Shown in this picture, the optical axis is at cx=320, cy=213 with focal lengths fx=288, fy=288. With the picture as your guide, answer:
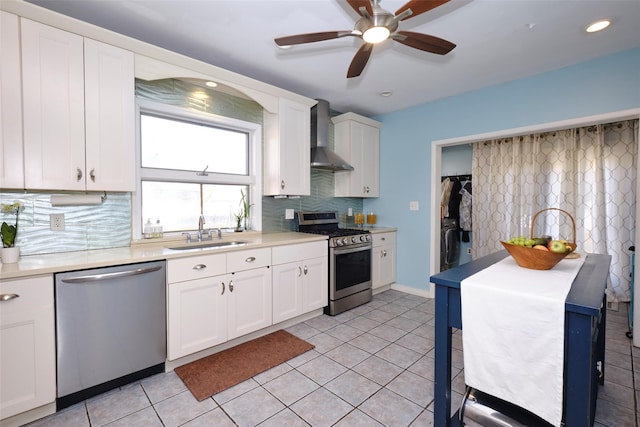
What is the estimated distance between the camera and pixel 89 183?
201cm

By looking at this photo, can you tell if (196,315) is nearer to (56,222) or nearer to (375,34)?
(56,222)

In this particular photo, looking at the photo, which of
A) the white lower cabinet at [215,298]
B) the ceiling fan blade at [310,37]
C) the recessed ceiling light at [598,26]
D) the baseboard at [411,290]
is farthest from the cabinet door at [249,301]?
the recessed ceiling light at [598,26]

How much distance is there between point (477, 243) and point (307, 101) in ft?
11.2

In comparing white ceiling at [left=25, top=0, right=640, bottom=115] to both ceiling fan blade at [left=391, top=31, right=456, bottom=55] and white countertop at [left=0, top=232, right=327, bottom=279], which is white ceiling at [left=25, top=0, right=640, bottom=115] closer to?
ceiling fan blade at [left=391, top=31, right=456, bottom=55]

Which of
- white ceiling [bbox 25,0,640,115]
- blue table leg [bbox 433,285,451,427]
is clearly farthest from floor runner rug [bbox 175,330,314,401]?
white ceiling [bbox 25,0,640,115]

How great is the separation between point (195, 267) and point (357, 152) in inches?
105

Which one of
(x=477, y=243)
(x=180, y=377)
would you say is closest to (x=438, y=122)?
(x=477, y=243)

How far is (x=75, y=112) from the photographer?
193cm

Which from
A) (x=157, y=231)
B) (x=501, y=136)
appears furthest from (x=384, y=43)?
(x=157, y=231)

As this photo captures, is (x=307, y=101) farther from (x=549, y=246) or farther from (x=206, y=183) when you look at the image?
(x=549, y=246)

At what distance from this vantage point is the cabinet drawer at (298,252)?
107 inches

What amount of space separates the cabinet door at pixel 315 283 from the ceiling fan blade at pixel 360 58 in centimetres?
181

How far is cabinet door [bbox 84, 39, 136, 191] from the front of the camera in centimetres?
199

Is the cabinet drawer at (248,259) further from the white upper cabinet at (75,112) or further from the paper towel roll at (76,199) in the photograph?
the paper towel roll at (76,199)
